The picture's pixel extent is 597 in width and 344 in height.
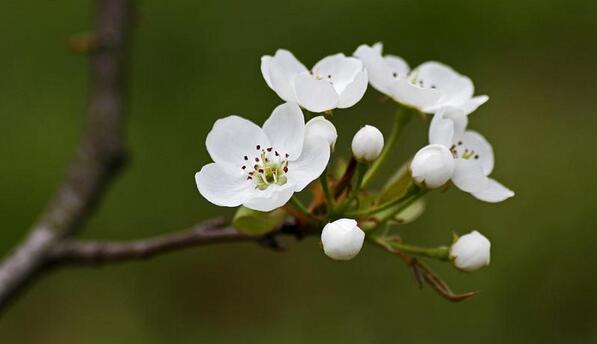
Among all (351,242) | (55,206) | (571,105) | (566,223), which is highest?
(351,242)

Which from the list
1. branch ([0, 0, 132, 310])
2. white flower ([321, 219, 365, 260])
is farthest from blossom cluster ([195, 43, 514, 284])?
branch ([0, 0, 132, 310])

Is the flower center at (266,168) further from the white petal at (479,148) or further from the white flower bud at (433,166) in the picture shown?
the white petal at (479,148)

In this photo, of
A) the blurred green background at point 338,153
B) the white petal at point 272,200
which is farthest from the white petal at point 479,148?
the blurred green background at point 338,153

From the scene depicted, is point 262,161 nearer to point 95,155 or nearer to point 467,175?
point 467,175

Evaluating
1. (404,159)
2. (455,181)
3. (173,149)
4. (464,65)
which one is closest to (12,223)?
(173,149)

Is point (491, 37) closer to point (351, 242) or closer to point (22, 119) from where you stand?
point (22, 119)

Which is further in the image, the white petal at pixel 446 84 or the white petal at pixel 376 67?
the white petal at pixel 446 84

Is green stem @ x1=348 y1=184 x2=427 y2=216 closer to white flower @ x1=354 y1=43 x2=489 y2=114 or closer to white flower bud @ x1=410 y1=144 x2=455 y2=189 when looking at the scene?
white flower bud @ x1=410 y1=144 x2=455 y2=189

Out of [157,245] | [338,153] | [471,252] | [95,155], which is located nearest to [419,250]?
[471,252]
